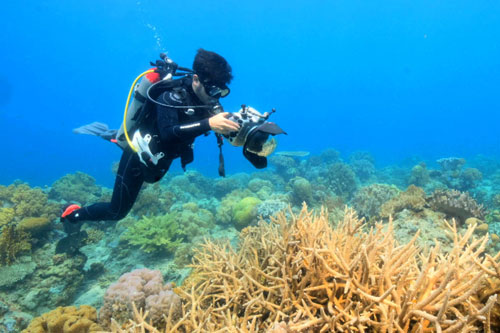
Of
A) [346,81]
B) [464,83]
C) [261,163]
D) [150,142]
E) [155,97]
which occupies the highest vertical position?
[346,81]

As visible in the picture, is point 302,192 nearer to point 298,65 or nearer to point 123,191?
point 123,191

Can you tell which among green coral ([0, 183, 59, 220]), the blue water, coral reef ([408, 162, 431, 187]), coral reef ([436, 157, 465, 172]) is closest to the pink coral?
green coral ([0, 183, 59, 220])

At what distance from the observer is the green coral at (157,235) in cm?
643

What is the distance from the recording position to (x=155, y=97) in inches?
162

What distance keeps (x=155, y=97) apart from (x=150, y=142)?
77cm

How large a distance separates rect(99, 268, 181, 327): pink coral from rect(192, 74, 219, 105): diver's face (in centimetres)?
277

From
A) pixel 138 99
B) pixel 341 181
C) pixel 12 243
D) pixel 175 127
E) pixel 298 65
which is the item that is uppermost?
pixel 298 65

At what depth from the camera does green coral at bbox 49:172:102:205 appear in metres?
11.8

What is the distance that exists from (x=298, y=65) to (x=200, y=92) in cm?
18927

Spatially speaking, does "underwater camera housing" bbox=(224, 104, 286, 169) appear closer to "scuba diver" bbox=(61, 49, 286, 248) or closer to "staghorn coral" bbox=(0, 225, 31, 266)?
"scuba diver" bbox=(61, 49, 286, 248)

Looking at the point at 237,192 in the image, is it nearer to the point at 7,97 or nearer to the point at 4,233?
the point at 4,233

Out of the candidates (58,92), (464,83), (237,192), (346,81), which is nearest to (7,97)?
(58,92)

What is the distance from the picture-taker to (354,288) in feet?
6.32

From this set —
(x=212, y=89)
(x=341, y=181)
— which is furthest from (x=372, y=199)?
(x=341, y=181)
